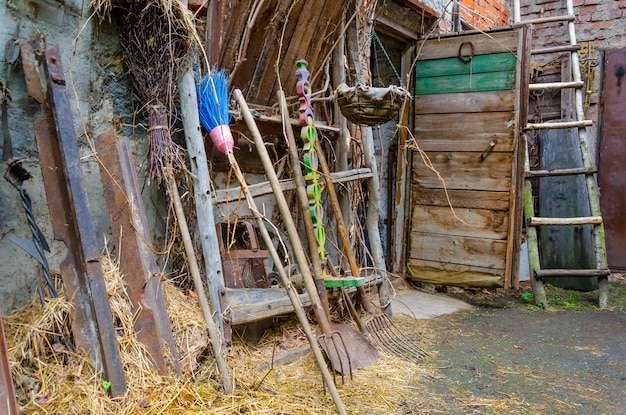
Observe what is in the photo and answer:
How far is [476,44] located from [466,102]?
494 millimetres

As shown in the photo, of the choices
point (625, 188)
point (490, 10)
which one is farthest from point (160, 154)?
point (625, 188)

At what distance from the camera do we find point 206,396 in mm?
2010

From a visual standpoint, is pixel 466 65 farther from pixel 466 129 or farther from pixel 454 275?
pixel 454 275

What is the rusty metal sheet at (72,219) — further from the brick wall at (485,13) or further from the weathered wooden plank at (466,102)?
the brick wall at (485,13)

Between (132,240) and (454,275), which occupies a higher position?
(132,240)

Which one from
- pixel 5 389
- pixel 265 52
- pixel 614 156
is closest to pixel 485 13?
pixel 614 156

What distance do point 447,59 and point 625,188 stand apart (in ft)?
8.09

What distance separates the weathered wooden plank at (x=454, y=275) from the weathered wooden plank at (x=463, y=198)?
0.53 metres

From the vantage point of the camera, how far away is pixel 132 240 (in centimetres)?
206

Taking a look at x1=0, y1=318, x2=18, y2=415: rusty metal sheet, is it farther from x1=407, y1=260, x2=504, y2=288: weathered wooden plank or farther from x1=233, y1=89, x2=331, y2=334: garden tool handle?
x1=407, y1=260, x2=504, y2=288: weathered wooden plank

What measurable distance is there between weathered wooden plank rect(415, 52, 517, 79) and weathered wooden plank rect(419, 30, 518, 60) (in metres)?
0.04

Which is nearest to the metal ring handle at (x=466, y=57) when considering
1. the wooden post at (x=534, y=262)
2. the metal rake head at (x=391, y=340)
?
the wooden post at (x=534, y=262)

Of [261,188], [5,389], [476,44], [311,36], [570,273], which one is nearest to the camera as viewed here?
[5,389]

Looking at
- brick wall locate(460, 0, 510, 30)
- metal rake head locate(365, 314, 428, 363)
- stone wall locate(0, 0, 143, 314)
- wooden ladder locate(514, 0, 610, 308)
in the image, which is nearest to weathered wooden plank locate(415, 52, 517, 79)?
wooden ladder locate(514, 0, 610, 308)
